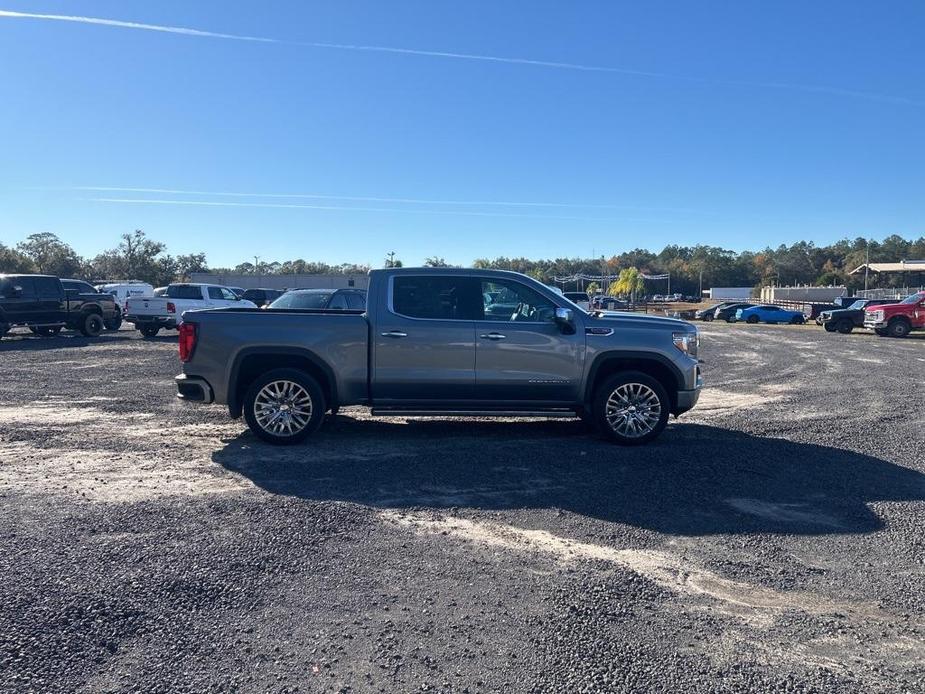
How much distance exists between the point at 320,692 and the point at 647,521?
3066 mm

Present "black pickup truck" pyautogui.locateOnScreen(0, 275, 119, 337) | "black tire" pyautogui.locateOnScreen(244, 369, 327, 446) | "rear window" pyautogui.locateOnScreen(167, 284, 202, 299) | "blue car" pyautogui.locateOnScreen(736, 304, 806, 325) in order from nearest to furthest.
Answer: "black tire" pyautogui.locateOnScreen(244, 369, 327, 446) < "black pickup truck" pyautogui.locateOnScreen(0, 275, 119, 337) < "rear window" pyautogui.locateOnScreen(167, 284, 202, 299) < "blue car" pyautogui.locateOnScreen(736, 304, 806, 325)

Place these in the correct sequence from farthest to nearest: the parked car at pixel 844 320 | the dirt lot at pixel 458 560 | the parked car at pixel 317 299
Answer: the parked car at pixel 844 320 < the parked car at pixel 317 299 < the dirt lot at pixel 458 560

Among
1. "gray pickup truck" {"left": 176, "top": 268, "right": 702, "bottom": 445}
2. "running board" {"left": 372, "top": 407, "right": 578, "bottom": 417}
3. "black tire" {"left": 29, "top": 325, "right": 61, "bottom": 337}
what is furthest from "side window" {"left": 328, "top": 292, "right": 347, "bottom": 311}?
"black tire" {"left": 29, "top": 325, "right": 61, "bottom": 337}

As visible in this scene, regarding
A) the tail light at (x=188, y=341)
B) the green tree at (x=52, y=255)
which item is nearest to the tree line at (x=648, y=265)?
the green tree at (x=52, y=255)

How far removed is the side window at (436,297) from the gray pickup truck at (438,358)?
1 cm

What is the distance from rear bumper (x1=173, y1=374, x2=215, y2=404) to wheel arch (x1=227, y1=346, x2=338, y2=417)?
0.74ft

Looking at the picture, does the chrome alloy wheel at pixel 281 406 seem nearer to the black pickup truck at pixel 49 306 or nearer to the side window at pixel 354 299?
the side window at pixel 354 299

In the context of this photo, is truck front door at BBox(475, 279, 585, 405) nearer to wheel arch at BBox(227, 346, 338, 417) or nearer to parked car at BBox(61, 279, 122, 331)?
wheel arch at BBox(227, 346, 338, 417)

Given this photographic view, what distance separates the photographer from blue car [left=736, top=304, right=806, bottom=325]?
46375mm

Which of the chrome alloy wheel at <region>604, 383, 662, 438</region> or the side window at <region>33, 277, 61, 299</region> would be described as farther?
the side window at <region>33, 277, 61, 299</region>

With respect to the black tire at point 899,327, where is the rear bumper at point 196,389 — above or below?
below

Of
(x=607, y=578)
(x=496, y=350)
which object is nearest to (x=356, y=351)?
(x=496, y=350)

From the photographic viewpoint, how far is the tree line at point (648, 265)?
82.4m

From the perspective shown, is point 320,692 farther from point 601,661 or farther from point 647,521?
point 647,521
